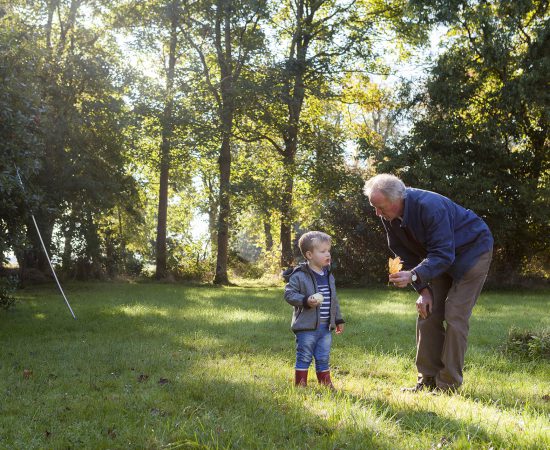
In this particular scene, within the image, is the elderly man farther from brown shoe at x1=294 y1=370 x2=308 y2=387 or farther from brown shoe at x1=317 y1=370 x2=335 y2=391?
brown shoe at x1=294 y1=370 x2=308 y2=387

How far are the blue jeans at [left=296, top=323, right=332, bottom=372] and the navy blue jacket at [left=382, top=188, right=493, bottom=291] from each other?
1064 millimetres

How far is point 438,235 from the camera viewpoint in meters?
4.96

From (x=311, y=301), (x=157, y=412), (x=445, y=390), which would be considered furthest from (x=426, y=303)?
(x=157, y=412)

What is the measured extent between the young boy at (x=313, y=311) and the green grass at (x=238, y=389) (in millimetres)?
274

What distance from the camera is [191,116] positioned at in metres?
22.7

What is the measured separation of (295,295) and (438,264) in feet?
4.55

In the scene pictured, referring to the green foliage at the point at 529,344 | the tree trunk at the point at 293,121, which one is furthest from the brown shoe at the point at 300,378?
the tree trunk at the point at 293,121

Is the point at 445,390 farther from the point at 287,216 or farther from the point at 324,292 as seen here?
the point at 287,216

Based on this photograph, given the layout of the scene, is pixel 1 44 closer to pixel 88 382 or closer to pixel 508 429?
pixel 88 382

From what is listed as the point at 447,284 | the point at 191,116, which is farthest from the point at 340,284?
the point at 447,284

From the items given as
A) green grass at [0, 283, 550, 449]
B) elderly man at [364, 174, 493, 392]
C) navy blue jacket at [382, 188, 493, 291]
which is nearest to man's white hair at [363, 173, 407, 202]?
elderly man at [364, 174, 493, 392]

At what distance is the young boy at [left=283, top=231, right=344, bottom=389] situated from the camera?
17.7ft

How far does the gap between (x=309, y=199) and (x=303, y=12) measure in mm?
9298

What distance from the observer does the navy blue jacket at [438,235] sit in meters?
4.92
